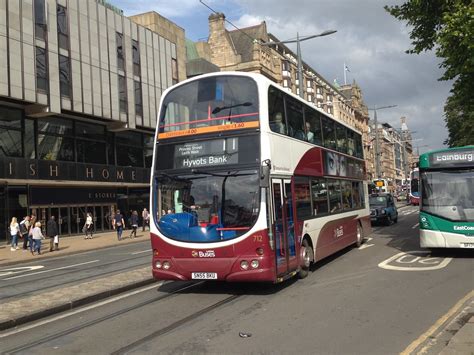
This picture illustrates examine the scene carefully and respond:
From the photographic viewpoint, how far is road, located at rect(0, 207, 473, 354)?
5.87 m

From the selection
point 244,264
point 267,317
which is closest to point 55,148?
point 244,264

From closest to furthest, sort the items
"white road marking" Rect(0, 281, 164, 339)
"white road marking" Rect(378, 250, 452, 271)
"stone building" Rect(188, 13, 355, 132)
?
"white road marking" Rect(0, 281, 164, 339)
"white road marking" Rect(378, 250, 452, 271)
"stone building" Rect(188, 13, 355, 132)

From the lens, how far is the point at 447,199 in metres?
13.0

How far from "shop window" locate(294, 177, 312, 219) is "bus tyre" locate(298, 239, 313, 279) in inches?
25.0

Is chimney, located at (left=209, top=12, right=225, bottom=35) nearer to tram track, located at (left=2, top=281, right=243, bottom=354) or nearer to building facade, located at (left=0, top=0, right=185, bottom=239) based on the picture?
building facade, located at (left=0, top=0, right=185, bottom=239)

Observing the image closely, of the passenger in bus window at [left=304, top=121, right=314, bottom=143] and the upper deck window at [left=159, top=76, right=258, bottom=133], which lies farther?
the passenger in bus window at [left=304, top=121, right=314, bottom=143]

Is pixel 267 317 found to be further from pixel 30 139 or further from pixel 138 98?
pixel 138 98

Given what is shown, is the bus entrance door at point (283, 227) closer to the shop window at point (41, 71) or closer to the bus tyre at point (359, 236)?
the bus tyre at point (359, 236)

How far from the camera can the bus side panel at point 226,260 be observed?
330 inches

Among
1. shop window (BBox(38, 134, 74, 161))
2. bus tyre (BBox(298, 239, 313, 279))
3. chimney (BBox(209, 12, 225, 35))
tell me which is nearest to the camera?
bus tyre (BBox(298, 239, 313, 279))

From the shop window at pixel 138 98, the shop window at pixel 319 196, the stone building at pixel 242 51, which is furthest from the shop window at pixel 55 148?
the stone building at pixel 242 51

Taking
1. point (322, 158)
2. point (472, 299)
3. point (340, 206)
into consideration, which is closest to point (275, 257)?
point (472, 299)

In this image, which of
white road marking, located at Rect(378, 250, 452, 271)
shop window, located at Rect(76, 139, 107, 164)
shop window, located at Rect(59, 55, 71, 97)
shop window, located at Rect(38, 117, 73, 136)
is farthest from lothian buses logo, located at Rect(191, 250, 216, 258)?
shop window, located at Rect(76, 139, 107, 164)

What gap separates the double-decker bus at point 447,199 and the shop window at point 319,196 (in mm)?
2953
